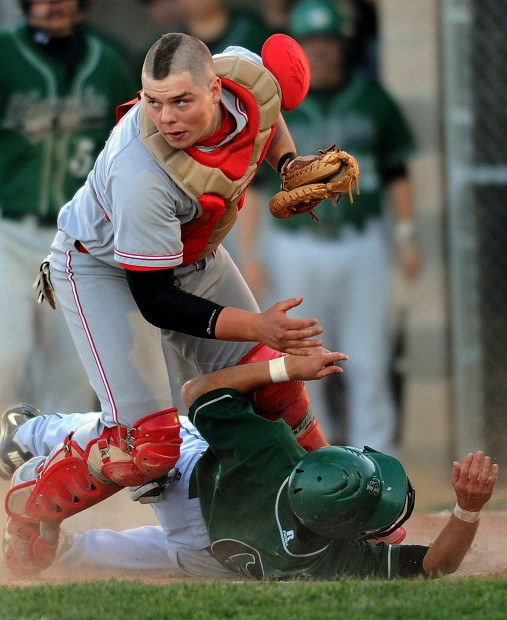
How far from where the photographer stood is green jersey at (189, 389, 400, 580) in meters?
4.95

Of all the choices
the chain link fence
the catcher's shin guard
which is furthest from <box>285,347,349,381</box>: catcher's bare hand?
the chain link fence

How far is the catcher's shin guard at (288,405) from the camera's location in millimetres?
5270

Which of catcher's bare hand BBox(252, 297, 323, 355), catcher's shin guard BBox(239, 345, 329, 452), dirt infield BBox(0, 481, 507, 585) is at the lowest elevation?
dirt infield BBox(0, 481, 507, 585)

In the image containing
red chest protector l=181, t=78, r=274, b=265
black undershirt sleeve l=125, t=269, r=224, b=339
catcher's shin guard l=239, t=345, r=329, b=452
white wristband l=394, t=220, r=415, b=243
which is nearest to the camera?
black undershirt sleeve l=125, t=269, r=224, b=339

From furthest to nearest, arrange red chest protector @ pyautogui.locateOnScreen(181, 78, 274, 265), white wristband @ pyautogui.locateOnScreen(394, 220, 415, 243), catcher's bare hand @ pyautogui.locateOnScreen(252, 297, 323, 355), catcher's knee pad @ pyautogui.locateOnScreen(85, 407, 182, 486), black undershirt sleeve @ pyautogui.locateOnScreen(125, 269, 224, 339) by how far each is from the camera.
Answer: white wristband @ pyautogui.locateOnScreen(394, 220, 415, 243), catcher's knee pad @ pyautogui.locateOnScreen(85, 407, 182, 486), red chest protector @ pyautogui.locateOnScreen(181, 78, 274, 265), black undershirt sleeve @ pyautogui.locateOnScreen(125, 269, 224, 339), catcher's bare hand @ pyautogui.locateOnScreen(252, 297, 323, 355)

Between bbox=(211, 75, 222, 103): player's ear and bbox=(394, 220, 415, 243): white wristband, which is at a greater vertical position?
bbox=(211, 75, 222, 103): player's ear

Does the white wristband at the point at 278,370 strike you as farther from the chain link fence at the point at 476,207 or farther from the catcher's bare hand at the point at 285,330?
the chain link fence at the point at 476,207

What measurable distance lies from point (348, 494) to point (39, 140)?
10.5ft

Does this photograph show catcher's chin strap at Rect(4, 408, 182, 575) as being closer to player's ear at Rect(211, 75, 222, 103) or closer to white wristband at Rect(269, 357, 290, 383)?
white wristband at Rect(269, 357, 290, 383)

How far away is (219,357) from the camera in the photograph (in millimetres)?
5434

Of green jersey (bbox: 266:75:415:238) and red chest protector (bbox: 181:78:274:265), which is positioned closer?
red chest protector (bbox: 181:78:274:265)

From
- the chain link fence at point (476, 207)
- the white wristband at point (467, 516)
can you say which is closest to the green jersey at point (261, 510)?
the white wristband at point (467, 516)

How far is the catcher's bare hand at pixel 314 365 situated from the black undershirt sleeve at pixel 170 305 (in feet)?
1.27

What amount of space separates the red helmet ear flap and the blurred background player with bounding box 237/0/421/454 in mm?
1939
